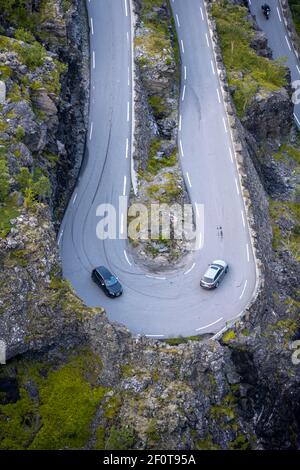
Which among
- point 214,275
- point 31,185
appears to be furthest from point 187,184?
point 31,185

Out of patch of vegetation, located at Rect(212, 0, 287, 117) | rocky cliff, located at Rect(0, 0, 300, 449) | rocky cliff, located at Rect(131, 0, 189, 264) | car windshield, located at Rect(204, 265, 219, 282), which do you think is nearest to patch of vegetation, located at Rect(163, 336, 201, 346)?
rocky cliff, located at Rect(0, 0, 300, 449)

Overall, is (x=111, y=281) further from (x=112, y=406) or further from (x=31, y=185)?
(x=112, y=406)

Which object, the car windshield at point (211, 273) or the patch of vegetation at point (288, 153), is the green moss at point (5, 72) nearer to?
the car windshield at point (211, 273)

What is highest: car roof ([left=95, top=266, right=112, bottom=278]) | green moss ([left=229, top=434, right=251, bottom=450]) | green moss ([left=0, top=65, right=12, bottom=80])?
green moss ([left=0, top=65, right=12, bottom=80])

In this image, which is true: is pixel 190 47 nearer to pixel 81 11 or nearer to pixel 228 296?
pixel 81 11

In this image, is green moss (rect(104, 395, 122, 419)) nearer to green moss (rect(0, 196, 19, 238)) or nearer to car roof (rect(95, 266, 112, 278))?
car roof (rect(95, 266, 112, 278))

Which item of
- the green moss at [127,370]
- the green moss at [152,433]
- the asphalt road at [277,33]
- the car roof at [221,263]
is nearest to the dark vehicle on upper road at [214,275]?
the car roof at [221,263]
